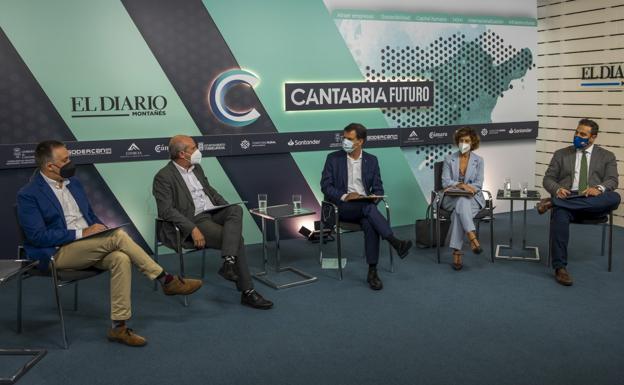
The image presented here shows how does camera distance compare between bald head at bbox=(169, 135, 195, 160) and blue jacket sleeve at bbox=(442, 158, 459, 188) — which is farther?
blue jacket sleeve at bbox=(442, 158, 459, 188)

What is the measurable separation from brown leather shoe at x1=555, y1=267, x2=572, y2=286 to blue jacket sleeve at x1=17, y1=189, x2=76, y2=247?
3.74 m

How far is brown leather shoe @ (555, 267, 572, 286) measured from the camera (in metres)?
4.99

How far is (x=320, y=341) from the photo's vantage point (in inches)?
155

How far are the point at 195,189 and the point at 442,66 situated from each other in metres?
3.58

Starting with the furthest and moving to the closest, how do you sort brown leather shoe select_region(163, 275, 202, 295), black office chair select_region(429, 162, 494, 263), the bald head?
black office chair select_region(429, 162, 494, 263)
the bald head
brown leather shoe select_region(163, 275, 202, 295)

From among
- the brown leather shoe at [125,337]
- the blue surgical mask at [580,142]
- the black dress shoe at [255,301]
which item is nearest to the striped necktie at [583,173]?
the blue surgical mask at [580,142]

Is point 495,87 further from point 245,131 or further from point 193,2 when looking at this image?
point 193,2

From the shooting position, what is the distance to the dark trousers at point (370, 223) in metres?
5.18

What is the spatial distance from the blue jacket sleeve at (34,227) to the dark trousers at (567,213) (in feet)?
12.5

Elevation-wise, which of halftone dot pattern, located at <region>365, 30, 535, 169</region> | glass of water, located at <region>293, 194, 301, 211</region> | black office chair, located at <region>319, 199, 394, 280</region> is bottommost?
black office chair, located at <region>319, 199, 394, 280</region>

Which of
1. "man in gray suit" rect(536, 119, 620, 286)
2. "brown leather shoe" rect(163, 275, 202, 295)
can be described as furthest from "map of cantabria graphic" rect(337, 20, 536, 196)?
"brown leather shoe" rect(163, 275, 202, 295)

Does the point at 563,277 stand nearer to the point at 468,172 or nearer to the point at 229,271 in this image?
the point at 468,172

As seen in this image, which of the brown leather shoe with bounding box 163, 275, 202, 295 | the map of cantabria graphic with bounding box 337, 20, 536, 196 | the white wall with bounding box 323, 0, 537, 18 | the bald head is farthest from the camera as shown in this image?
the map of cantabria graphic with bounding box 337, 20, 536, 196

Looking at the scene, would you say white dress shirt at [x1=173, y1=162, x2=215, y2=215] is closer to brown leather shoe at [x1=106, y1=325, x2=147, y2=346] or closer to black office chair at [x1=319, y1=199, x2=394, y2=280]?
black office chair at [x1=319, y1=199, x2=394, y2=280]
